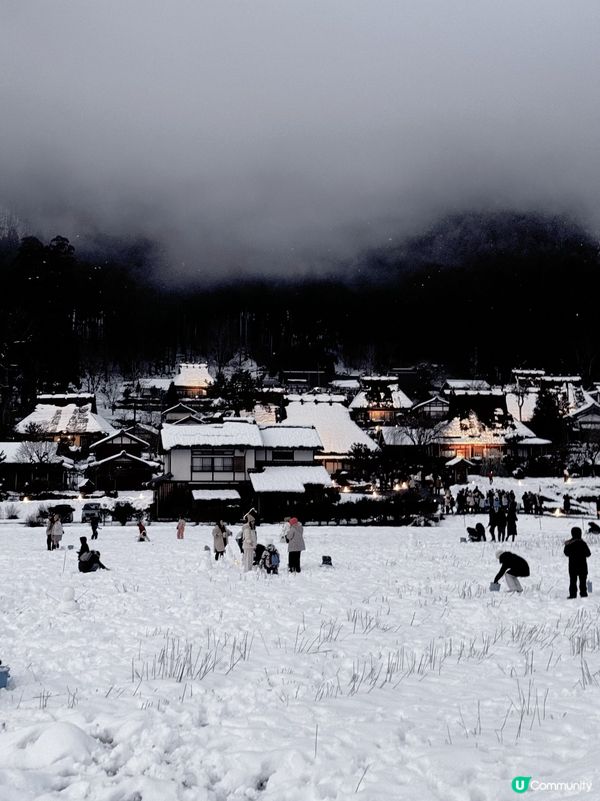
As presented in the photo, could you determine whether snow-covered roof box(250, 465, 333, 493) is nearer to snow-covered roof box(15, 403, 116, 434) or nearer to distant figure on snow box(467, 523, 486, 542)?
distant figure on snow box(467, 523, 486, 542)

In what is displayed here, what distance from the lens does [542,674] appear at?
8109 mm

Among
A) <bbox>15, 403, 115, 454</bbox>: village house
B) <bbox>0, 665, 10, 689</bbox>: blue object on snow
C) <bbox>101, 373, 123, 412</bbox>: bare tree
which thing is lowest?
<bbox>0, 665, 10, 689</bbox>: blue object on snow

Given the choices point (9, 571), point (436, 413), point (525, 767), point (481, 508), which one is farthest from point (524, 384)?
point (525, 767)

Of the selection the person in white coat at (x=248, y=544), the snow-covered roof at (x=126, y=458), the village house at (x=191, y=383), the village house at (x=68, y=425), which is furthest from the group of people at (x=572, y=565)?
the village house at (x=191, y=383)

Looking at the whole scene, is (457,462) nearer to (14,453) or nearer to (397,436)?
(397,436)

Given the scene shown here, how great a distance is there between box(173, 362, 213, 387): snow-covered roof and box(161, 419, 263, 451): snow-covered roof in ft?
190

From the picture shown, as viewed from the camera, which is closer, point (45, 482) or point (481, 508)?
point (481, 508)

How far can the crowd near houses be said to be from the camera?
4859 centimetres

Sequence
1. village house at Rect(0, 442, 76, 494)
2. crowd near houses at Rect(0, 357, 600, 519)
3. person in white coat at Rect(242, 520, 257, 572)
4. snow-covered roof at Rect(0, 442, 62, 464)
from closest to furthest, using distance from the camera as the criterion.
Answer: person in white coat at Rect(242, 520, 257, 572) < crowd near houses at Rect(0, 357, 600, 519) < village house at Rect(0, 442, 76, 494) < snow-covered roof at Rect(0, 442, 62, 464)

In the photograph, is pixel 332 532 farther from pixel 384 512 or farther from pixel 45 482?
pixel 45 482

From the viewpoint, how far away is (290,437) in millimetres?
52156

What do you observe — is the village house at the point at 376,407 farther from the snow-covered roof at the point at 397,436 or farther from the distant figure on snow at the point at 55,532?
the distant figure on snow at the point at 55,532

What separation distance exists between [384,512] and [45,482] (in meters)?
31.0

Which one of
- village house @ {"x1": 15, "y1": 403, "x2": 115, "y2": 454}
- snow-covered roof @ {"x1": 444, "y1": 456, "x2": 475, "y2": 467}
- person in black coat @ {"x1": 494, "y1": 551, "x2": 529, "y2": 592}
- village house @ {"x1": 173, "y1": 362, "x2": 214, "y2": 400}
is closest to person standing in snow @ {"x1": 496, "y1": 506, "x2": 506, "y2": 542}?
person in black coat @ {"x1": 494, "y1": 551, "x2": 529, "y2": 592}
